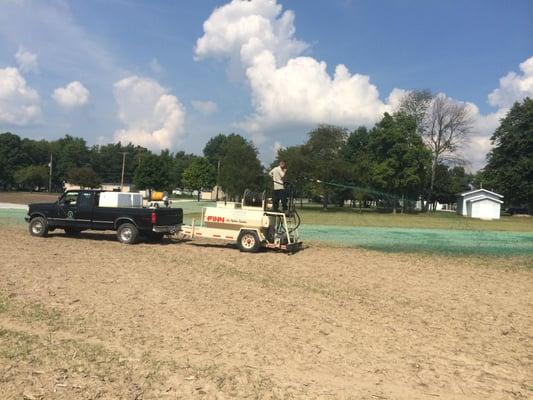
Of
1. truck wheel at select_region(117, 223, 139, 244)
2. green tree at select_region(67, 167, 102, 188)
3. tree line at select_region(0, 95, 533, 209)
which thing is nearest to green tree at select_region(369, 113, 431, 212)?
tree line at select_region(0, 95, 533, 209)

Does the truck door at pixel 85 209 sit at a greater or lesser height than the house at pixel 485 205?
lesser

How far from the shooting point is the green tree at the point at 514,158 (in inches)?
2625

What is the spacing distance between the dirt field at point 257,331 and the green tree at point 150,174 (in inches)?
2846

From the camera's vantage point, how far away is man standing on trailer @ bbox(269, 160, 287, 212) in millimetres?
15812

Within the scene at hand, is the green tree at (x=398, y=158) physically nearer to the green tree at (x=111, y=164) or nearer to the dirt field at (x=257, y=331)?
the dirt field at (x=257, y=331)

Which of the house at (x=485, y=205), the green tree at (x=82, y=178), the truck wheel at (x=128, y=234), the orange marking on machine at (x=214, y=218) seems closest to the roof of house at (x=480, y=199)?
the house at (x=485, y=205)

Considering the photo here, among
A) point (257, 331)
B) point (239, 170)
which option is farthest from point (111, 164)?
point (257, 331)

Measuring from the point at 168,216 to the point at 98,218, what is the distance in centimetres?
254

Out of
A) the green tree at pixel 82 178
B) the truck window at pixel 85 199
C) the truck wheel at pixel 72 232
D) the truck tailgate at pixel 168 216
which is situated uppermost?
the green tree at pixel 82 178

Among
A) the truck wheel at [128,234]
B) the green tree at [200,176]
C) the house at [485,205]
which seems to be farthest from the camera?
the green tree at [200,176]

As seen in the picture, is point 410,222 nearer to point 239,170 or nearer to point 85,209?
point 85,209

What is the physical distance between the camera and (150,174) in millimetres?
84062

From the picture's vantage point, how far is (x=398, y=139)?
63.6 m

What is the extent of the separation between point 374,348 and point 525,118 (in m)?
74.8
